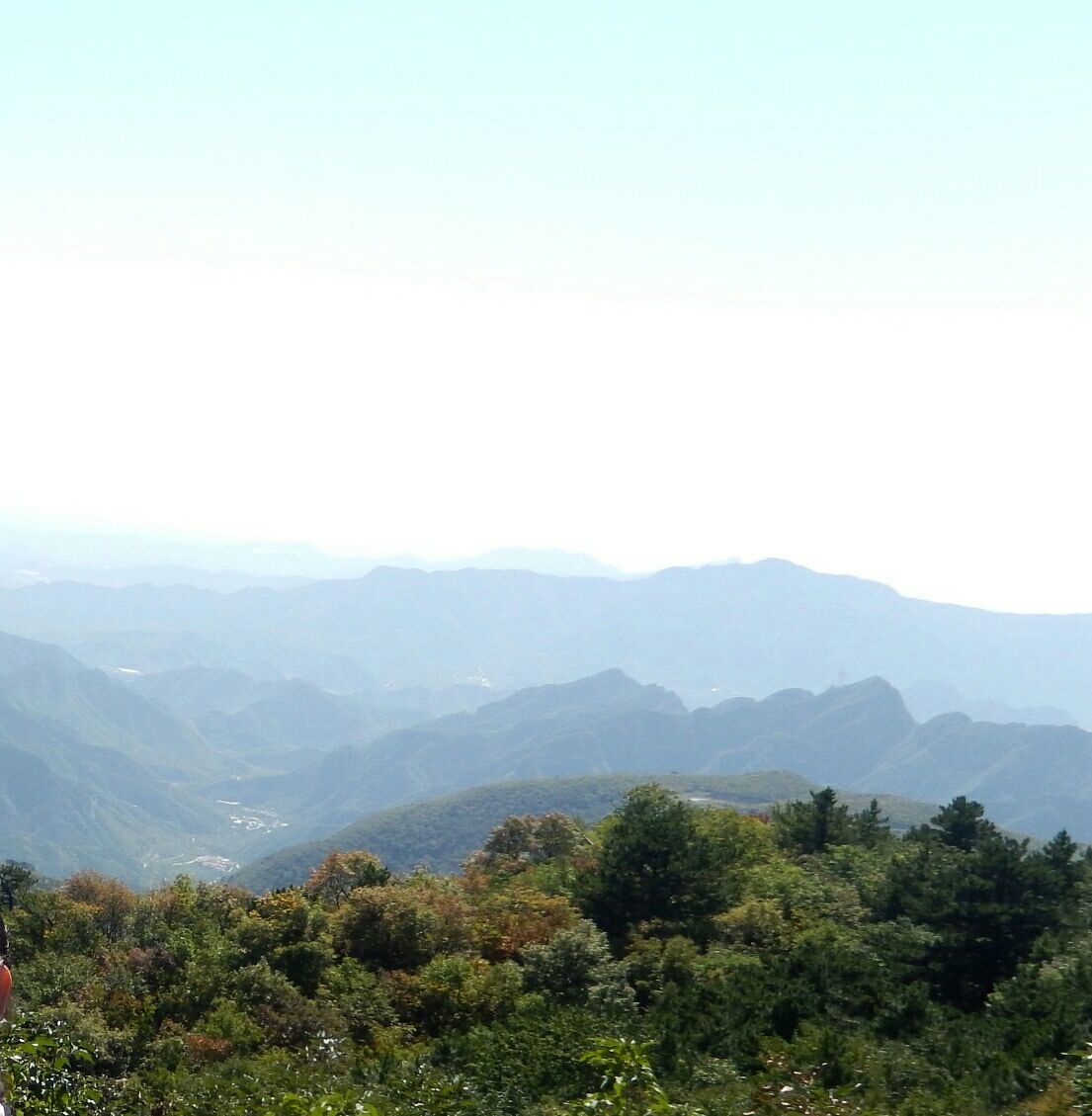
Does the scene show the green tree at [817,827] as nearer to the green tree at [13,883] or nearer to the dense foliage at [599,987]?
the dense foliage at [599,987]

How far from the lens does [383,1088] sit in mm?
14875

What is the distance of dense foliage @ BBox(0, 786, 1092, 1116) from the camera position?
1374 centimetres

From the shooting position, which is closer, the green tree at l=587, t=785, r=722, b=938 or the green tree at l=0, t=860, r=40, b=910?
the green tree at l=587, t=785, r=722, b=938

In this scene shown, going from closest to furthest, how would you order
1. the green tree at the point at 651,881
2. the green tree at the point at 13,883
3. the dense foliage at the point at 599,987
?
1. the dense foliage at the point at 599,987
2. the green tree at the point at 651,881
3. the green tree at the point at 13,883

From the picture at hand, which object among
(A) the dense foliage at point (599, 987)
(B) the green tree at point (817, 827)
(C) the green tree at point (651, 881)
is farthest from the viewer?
(B) the green tree at point (817, 827)

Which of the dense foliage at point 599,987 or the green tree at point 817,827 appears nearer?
the dense foliage at point 599,987

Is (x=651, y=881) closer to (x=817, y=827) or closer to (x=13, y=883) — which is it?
(x=817, y=827)

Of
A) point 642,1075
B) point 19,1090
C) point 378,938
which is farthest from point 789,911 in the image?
point 19,1090

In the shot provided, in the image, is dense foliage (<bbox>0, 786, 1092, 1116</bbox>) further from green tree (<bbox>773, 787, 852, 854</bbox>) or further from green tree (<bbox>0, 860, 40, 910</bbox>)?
green tree (<bbox>0, 860, 40, 910</bbox>)

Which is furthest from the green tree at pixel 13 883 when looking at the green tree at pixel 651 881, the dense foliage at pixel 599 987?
the green tree at pixel 651 881

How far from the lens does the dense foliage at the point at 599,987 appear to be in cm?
1374

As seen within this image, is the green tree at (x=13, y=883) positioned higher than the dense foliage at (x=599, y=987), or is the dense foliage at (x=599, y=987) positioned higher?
the dense foliage at (x=599, y=987)

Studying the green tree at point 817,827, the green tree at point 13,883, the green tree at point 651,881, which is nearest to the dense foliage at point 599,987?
the green tree at point 651,881

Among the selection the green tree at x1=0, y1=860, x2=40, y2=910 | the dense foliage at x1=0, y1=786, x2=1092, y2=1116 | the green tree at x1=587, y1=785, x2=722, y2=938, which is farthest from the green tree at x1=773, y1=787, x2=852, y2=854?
the green tree at x1=0, y1=860, x2=40, y2=910
